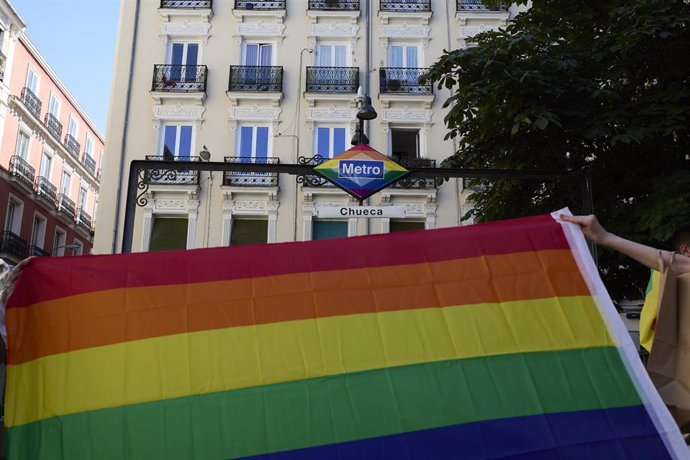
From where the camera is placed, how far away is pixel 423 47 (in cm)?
2458

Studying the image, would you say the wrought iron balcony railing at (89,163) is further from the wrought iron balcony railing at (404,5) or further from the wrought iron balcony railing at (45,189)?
the wrought iron balcony railing at (404,5)

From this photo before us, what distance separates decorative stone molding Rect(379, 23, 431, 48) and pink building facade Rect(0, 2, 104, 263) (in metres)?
14.6

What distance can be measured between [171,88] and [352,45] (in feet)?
21.5

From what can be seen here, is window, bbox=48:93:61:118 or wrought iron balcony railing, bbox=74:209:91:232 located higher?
window, bbox=48:93:61:118

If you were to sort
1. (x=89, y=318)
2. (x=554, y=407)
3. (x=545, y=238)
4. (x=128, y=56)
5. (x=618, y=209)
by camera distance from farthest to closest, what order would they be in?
1. (x=128, y=56)
2. (x=618, y=209)
3. (x=545, y=238)
4. (x=89, y=318)
5. (x=554, y=407)

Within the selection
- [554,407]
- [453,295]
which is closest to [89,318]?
[453,295]

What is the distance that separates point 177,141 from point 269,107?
335 cm

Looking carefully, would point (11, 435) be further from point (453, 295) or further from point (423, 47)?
point (423, 47)

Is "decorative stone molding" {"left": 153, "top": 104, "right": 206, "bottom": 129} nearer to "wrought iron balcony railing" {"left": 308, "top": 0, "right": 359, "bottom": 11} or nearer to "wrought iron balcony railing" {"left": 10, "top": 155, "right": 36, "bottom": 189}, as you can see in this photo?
"wrought iron balcony railing" {"left": 308, "top": 0, "right": 359, "bottom": 11}

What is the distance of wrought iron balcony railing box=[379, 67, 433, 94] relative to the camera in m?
23.8

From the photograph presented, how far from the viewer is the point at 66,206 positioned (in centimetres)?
3597

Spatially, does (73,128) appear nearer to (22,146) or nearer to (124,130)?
(22,146)

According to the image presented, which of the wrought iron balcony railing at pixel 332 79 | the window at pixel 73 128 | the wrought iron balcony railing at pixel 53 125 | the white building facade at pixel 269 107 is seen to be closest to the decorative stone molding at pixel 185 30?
the white building facade at pixel 269 107

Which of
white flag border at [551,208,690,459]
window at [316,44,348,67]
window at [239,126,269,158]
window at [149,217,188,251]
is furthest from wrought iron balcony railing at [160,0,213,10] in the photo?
white flag border at [551,208,690,459]
